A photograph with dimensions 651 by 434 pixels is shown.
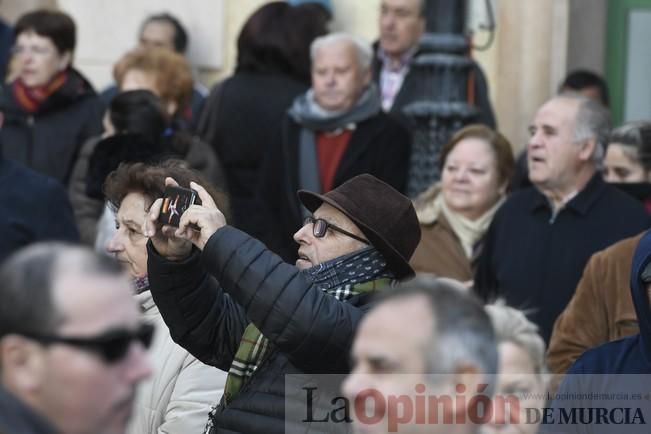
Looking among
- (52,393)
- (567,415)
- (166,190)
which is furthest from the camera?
(567,415)

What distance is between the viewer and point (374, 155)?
8.47m

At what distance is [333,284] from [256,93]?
14.0 feet

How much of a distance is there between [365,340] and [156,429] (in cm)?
208

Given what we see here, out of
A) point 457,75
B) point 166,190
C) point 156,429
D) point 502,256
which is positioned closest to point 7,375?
point 166,190

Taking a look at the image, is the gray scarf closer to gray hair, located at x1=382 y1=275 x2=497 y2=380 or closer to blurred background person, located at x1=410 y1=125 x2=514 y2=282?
blurred background person, located at x1=410 y1=125 x2=514 y2=282

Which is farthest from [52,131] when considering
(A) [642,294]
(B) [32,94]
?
(A) [642,294]

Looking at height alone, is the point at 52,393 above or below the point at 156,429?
above

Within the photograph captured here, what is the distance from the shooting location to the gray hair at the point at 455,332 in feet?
11.3

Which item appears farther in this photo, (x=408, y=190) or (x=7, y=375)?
(x=408, y=190)

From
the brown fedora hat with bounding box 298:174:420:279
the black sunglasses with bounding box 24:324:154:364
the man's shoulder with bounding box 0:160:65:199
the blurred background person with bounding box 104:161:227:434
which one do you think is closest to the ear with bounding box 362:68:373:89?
the man's shoulder with bounding box 0:160:65:199

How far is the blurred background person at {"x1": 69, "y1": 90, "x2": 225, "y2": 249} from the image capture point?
7535 mm

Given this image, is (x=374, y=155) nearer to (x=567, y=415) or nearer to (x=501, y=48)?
(x=501, y=48)

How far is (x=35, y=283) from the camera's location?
10.5 ft

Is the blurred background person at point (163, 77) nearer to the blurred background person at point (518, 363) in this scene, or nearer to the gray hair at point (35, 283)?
the blurred background person at point (518, 363)
